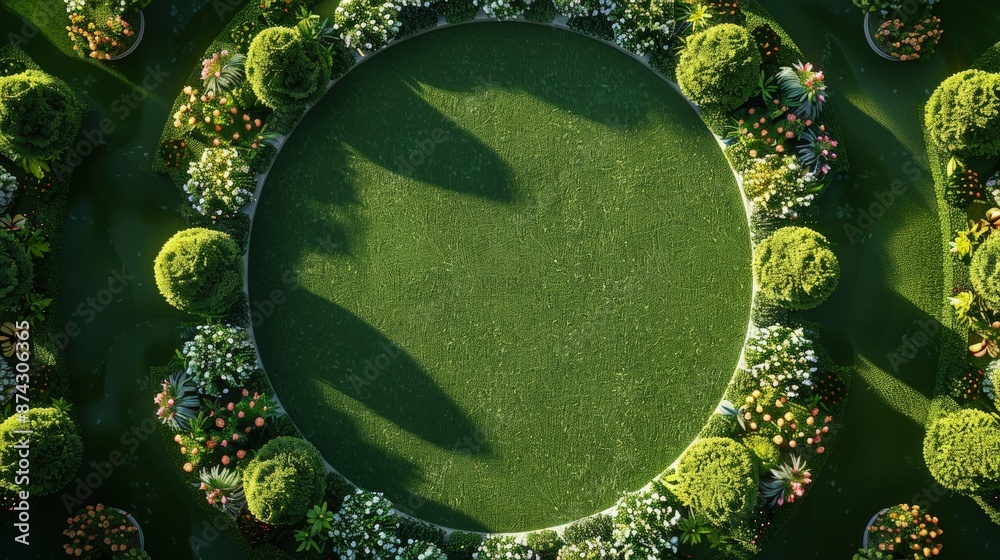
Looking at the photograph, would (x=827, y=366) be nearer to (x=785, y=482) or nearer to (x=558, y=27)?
(x=785, y=482)

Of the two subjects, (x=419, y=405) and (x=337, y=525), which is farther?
(x=419, y=405)

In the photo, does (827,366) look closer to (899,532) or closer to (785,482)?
(785,482)

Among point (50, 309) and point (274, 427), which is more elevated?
point (50, 309)

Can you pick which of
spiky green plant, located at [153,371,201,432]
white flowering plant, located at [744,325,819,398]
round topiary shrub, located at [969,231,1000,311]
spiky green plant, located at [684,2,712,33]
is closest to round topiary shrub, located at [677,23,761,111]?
spiky green plant, located at [684,2,712,33]

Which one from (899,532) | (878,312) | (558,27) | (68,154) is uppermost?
(558,27)

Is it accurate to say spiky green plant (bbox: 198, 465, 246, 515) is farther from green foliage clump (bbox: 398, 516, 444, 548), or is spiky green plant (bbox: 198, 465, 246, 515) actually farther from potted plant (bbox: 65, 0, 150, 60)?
potted plant (bbox: 65, 0, 150, 60)

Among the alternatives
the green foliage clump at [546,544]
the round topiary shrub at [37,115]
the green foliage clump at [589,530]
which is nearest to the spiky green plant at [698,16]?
the green foliage clump at [589,530]

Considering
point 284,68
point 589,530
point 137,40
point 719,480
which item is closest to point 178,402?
point 284,68

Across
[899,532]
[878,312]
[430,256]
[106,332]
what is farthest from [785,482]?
[106,332]
